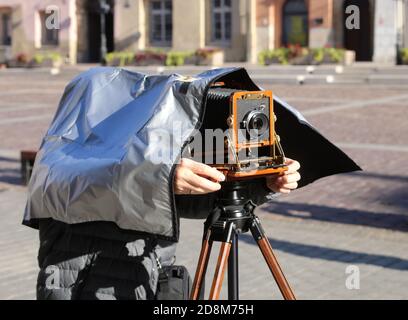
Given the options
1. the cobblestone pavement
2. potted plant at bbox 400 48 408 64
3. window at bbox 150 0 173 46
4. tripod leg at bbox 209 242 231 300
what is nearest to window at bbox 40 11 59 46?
window at bbox 150 0 173 46

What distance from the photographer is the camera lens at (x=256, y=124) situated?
9.87ft

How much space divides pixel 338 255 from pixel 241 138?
4.38 metres

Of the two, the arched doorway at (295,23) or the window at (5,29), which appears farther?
the window at (5,29)

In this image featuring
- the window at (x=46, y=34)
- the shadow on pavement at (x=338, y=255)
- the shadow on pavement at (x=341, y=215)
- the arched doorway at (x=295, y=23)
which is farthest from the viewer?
the window at (x=46, y=34)

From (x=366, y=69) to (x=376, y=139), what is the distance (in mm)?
15669

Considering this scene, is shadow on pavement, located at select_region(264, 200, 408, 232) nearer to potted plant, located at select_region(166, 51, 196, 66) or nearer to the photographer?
the photographer

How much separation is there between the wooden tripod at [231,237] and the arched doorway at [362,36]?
32386 millimetres

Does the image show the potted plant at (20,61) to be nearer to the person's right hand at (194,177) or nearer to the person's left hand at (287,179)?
the person's left hand at (287,179)

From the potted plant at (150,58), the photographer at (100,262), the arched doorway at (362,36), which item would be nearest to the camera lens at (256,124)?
the photographer at (100,262)

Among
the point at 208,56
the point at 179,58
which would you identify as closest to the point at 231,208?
the point at 208,56

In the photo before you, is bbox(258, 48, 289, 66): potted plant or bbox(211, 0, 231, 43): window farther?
bbox(211, 0, 231, 43): window

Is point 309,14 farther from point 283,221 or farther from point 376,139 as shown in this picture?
point 283,221

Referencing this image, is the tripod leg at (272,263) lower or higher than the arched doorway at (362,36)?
lower

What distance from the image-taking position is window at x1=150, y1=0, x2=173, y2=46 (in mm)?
38781
